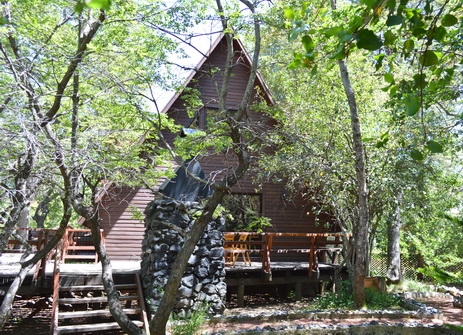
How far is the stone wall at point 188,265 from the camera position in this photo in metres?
8.81

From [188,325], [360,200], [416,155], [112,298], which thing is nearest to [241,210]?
[360,200]

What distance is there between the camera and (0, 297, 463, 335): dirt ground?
839cm

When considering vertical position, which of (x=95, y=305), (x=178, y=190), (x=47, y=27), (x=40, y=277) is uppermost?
(x=47, y=27)

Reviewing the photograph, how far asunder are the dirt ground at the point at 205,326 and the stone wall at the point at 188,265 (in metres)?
0.97

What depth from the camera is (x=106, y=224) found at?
43.3ft

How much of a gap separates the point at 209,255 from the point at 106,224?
5.06m

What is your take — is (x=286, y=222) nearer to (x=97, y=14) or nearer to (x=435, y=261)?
(x=435, y=261)

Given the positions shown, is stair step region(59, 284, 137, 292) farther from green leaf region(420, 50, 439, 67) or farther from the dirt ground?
green leaf region(420, 50, 439, 67)

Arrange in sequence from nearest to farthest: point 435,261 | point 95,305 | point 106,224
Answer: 1. point 95,305
2. point 106,224
3. point 435,261

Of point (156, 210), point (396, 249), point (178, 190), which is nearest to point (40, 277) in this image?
point (156, 210)

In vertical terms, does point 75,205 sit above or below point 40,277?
above

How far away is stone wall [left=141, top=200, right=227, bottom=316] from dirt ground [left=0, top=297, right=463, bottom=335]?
97 cm

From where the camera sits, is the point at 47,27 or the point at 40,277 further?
the point at 40,277

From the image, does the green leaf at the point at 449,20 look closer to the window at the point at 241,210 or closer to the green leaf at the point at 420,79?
the green leaf at the point at 420,79
